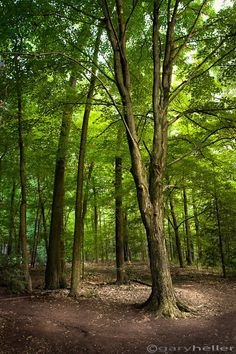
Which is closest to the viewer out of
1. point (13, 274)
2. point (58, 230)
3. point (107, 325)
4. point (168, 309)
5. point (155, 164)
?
point (107, 325)

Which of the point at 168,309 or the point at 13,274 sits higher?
the point at 13,274

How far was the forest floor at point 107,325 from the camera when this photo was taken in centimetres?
507

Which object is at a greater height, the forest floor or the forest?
the forest

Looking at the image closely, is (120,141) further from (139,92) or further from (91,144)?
(139,92)

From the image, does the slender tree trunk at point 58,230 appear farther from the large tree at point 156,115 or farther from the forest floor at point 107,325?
the large tree at point 156,115

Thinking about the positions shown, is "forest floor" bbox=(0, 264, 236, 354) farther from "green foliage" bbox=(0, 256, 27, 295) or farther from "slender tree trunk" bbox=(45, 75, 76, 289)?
"slender tree trunk" bbox=(45, 75, 76, 289)

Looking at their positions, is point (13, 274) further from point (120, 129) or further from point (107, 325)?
point (120, 129)

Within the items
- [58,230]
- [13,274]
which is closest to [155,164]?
[58,230]

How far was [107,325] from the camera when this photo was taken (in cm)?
637

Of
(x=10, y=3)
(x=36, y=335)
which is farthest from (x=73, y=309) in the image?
(x=10, y=3)

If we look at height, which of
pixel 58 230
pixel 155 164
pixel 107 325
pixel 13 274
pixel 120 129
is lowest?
pixel 107 325

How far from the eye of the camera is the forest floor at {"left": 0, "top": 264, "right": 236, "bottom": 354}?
5066 mm

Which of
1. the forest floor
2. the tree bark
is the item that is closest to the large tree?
the tree bark

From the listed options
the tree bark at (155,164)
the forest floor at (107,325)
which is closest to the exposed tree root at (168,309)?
the tree bark at (155,164)
